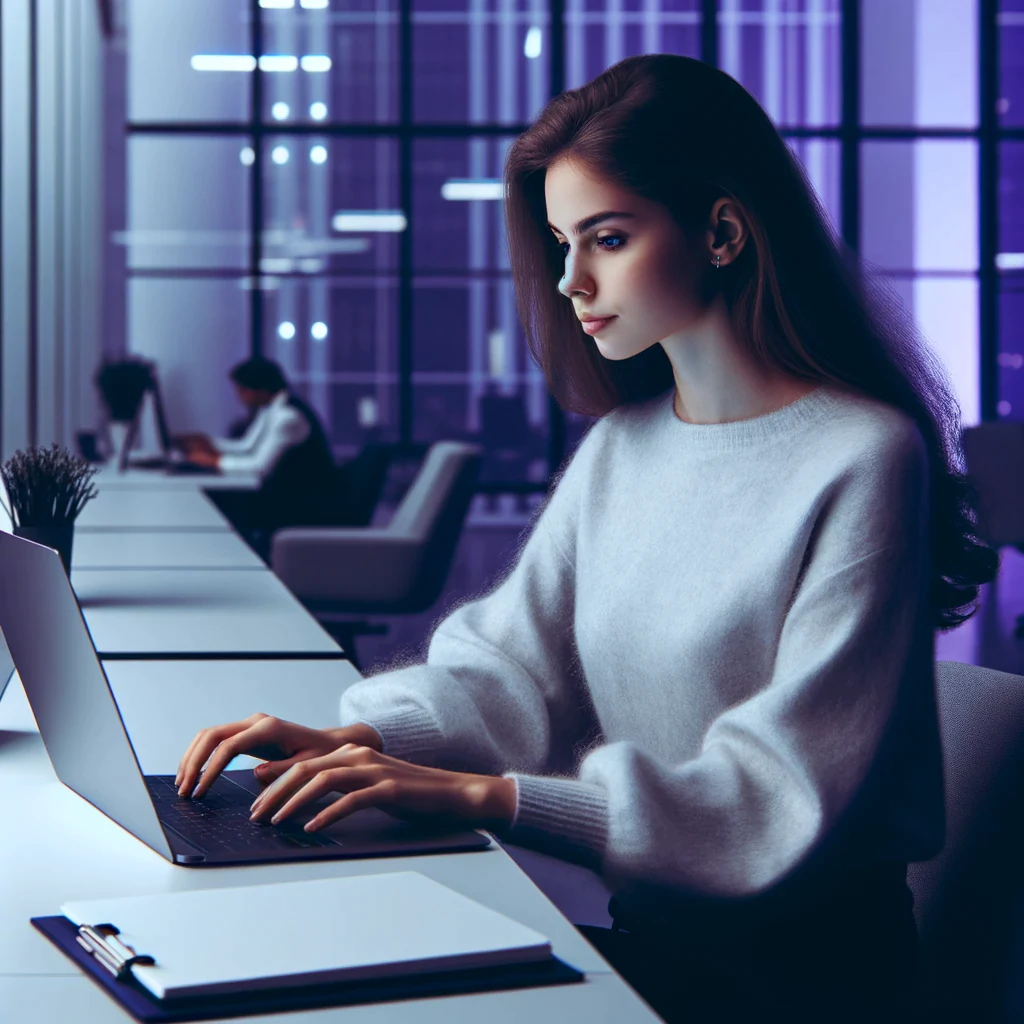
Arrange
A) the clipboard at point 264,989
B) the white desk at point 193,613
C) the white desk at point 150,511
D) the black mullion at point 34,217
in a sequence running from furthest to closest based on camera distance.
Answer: the black mullion at point 34,217 → the white desk at point 150,511 → the white desk at point 193,613 → the clipboard at point 264,989

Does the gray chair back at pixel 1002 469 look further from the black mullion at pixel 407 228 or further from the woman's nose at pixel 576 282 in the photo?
the woman's nose at pixel 576 282

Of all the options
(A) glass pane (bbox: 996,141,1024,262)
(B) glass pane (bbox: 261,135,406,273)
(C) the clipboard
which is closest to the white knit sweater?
(C) the clipboard

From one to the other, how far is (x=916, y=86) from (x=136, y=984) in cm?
893

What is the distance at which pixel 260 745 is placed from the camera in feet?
3.86

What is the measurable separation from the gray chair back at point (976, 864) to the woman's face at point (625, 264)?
41 centimetres

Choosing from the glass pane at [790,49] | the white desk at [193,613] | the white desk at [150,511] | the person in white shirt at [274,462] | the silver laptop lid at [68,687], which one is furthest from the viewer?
the glass pane at [790,49]

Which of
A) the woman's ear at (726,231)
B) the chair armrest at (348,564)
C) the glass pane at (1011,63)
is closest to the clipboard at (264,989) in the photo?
the woman's ear at (726,231)

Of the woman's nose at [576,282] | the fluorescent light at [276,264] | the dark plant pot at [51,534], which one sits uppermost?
the fluorescent light at [276,264]

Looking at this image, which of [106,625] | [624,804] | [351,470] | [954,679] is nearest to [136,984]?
[624,804]

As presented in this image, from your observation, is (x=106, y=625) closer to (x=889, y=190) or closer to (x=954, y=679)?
(x=954, y=679)

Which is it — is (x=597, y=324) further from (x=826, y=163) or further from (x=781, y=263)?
(x=826, y=163)

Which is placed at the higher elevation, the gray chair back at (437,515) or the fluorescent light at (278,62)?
the fluorescent light at (278,62)

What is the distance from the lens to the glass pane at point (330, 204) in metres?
8.77

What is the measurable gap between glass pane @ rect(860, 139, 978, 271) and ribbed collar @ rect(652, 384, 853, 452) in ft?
25.4
